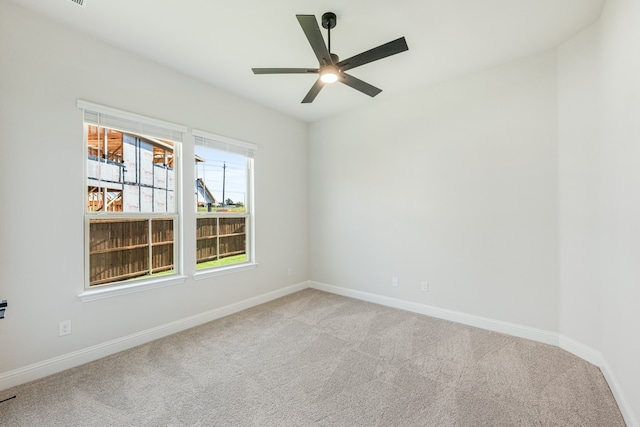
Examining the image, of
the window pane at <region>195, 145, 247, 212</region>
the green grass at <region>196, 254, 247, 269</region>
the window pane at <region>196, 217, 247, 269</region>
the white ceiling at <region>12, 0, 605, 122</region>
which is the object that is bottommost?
the green grass at <region>196, 254, 247, 269</region>

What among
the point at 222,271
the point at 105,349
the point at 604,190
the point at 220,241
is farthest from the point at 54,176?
the point at 604,190

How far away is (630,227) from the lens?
66.6 inches

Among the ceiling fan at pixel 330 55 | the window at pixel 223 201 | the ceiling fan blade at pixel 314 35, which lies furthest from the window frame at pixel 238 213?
the ceiling fan blade at pixel 314 35

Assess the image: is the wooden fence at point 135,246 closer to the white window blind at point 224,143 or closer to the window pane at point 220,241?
the window pane at point 220,241

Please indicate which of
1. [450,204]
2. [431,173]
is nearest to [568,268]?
[450,204]

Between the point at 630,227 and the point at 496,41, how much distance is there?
1.90 meters

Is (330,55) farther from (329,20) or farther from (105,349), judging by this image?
(105,349)

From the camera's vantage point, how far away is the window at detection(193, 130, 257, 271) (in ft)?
10.9

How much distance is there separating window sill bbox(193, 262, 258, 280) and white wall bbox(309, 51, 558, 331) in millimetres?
1324

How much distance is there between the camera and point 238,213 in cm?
376

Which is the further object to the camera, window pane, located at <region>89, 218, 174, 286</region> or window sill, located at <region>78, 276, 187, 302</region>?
window pane, located at <region>89, 218, 174, 286</region>

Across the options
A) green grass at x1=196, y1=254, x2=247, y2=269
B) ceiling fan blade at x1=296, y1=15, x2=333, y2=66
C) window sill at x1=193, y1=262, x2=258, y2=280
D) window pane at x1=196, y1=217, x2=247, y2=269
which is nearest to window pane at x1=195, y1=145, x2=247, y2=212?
window pane at x1=196, y1=217, x2=247, y2=269

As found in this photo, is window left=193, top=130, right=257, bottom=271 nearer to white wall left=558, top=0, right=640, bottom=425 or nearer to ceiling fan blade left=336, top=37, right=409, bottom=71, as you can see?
ceiling fan blade left=336, top=37, right=409, bottom=71

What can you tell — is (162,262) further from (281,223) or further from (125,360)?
(281,223)
